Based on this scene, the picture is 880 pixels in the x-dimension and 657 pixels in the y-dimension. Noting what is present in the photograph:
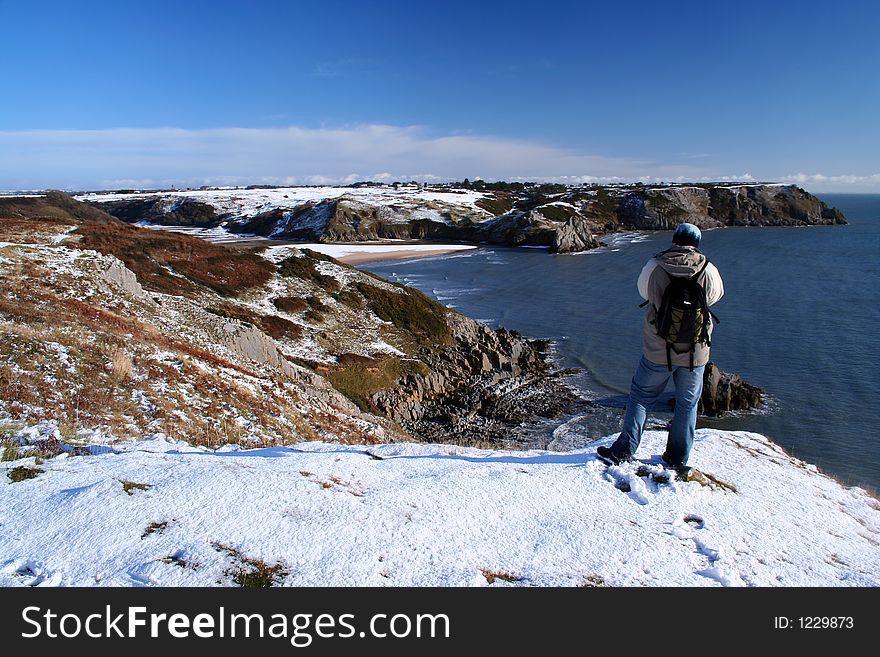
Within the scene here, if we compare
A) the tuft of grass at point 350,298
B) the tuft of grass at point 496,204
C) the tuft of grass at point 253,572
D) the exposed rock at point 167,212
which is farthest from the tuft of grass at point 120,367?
the exposed rock at point 167,212

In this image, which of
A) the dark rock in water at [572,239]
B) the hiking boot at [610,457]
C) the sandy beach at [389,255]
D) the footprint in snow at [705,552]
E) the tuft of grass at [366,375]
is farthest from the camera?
the dark rock in water at [572,239]

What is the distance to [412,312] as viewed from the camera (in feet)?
114

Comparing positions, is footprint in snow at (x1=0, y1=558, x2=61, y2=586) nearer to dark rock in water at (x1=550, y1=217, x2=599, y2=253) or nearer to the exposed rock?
dark rock in water at (x1=550, y1=217, x2=599, y2=253)

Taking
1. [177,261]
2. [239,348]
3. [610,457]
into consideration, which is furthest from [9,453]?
[177,261]

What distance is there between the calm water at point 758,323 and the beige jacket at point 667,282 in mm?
17149

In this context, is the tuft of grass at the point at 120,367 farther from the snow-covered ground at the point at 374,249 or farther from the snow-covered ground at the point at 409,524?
the snow-covered ground at the point at 374,249

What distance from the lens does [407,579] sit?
474cm

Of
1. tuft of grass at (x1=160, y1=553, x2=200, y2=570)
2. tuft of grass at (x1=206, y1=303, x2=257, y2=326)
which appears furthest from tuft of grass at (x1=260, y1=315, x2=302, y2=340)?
tuft of grass at (x1=160, y1=553, x2=200, y2=570)

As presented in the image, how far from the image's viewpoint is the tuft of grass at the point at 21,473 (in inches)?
242
